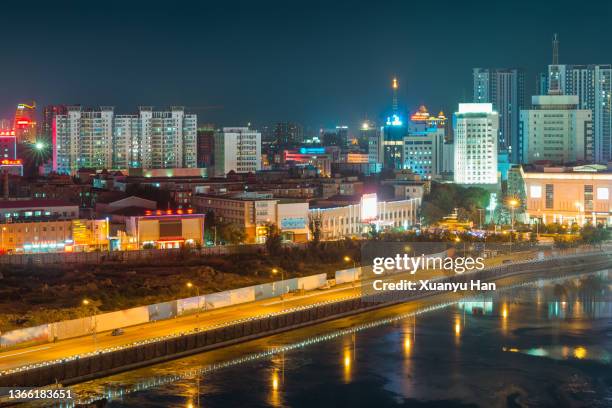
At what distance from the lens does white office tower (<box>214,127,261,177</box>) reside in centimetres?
2880

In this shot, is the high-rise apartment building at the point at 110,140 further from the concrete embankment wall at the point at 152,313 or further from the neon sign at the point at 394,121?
the concrete embankment wall at the point at 152,313

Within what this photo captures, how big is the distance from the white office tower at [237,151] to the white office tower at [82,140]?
9.79 ft

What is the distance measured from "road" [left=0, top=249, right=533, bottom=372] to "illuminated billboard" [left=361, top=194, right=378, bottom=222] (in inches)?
186

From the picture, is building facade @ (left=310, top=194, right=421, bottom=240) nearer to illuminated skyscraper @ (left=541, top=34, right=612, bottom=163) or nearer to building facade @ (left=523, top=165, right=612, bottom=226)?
building facade @ (left=523, top=165, right=612, bottom=226)

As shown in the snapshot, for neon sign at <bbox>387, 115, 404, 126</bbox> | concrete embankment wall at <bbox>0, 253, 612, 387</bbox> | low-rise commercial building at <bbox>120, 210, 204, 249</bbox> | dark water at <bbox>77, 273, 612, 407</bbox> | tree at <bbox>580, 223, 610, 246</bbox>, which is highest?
neon sign at <bbox>387, 115, 404, 126</bbox>

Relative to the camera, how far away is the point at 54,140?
93.0 ft

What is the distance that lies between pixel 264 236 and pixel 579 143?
15.4 m

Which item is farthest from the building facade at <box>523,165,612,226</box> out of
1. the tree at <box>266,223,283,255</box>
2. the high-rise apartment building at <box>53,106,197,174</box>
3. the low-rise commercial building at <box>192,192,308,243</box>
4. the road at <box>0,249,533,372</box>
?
the high-rise apartment building at <box>53,106,197,174</box>

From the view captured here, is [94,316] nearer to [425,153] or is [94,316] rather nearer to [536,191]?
[536,191]

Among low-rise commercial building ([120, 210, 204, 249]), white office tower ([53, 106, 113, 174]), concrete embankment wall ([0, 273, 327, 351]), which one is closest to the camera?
concrete embankment wall ([0, 273, 327, 351])

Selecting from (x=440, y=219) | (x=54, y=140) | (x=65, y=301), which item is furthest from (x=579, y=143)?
(x=65, y=301)

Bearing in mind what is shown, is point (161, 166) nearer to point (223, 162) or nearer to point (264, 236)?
point (223, 162)

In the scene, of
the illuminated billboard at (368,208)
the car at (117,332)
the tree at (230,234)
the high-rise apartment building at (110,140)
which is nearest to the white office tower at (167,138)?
the high-rise apartment building at (110,140)

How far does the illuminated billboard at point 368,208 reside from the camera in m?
16.8
